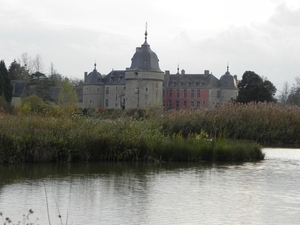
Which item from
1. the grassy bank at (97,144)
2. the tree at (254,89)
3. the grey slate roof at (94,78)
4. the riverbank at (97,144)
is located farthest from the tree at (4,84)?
the grassy bank at (97,144)

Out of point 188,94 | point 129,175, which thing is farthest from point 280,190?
point 188,94

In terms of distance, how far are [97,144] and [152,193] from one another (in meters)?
4.26

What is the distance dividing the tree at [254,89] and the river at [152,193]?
37370 mm

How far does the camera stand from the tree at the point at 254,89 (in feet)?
173

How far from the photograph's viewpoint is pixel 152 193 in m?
11.2

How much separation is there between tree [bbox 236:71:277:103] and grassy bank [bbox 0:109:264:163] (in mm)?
35875

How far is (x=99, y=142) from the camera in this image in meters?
15.3

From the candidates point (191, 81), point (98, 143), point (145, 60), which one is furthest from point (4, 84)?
point (98, 143)

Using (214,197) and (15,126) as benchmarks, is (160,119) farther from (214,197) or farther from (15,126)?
(214,197)

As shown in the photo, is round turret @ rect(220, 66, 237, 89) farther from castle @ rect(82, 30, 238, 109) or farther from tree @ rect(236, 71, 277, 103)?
tree @ rect(236, 71, 277, 103)

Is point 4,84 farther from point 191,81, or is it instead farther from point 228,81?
point 228,81

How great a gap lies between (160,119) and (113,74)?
56.0 meters

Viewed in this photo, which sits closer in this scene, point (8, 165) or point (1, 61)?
point (8, 165)

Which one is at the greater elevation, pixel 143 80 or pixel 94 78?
pixel 94 78
